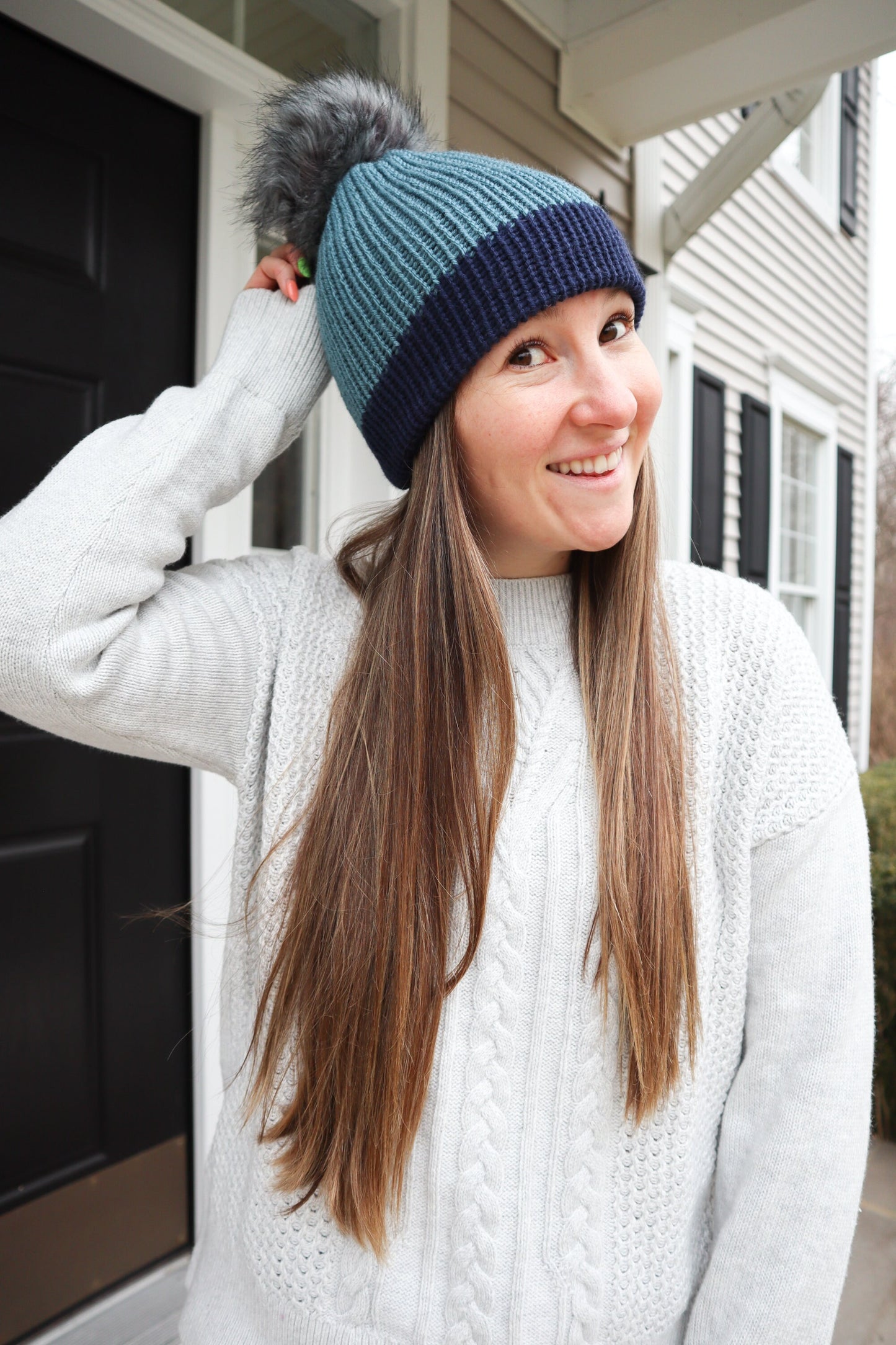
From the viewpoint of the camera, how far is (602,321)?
1002 mm

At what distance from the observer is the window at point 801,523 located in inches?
238

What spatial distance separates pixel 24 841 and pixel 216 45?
64.3 inches

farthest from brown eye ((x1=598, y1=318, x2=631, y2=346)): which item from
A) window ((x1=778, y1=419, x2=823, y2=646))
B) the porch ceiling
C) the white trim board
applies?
window ((x1=778, y1=419, x2=823, y2=646))

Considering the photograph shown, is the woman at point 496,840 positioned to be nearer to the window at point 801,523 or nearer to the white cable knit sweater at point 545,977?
the white cable knit sweater at point 545,977

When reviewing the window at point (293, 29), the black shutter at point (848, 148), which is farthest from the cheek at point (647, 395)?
the black shutter at point (848, 148)

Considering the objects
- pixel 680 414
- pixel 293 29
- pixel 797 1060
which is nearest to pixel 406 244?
pixel 797 1060

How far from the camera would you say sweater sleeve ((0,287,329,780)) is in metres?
0.95

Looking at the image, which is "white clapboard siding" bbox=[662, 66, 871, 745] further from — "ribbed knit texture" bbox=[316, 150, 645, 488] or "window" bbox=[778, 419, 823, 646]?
"ribbed knit texture" bbox=[316, 150, 645, 488]

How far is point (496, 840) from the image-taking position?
97 centimetres

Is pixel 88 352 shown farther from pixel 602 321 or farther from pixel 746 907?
pixel 746 907

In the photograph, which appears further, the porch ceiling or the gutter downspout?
the gutter downspout

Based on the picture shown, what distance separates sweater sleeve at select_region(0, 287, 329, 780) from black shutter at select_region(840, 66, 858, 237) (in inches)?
248

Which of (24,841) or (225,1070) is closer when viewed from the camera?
(225,1070)

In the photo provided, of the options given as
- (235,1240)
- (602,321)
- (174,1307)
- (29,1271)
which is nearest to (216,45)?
(602,321)
